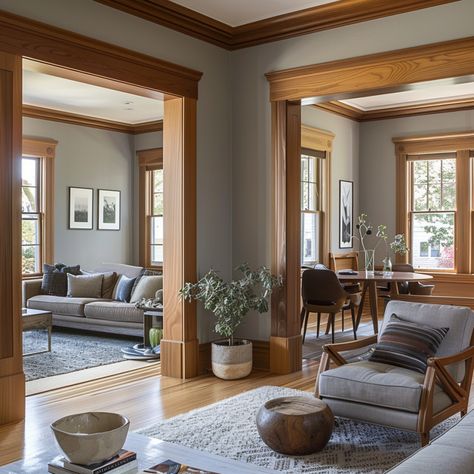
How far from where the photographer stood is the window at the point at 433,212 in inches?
355

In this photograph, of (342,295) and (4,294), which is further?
(342,295)

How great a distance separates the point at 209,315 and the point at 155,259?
15.5ft

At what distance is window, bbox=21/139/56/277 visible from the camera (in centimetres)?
873

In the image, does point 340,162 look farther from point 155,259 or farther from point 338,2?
point 338,2

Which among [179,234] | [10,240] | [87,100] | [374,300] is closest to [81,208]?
[87,100]

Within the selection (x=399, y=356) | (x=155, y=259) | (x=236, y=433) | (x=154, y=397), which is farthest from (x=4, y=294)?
(x=155, y=259)

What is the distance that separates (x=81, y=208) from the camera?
938cm

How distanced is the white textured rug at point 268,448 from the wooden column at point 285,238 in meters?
1.20

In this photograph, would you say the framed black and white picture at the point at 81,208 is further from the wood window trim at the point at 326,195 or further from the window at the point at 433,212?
the window at the point at 433,212

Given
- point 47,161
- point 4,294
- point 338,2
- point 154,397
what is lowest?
point 154,397

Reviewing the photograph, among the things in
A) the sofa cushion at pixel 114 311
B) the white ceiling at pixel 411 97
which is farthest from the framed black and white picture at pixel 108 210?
the white ceiling at pixel 411 97

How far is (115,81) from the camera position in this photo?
4750 mm

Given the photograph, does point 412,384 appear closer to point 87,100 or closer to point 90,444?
point 90,444

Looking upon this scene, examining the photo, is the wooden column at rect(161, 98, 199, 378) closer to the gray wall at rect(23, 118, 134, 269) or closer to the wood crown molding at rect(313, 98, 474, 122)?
the wood crown molding at rect(313, 98, 474, 122)
